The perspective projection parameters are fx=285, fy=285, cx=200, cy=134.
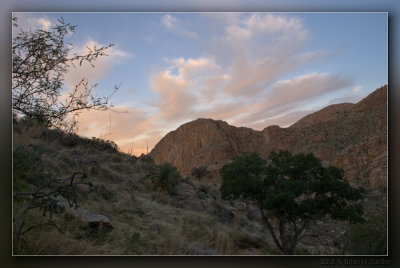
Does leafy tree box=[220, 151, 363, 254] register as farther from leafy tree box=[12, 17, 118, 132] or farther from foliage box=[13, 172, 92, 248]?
leafy tree box=[12, 17, 118, 132]

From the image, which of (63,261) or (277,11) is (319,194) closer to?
(277,11)

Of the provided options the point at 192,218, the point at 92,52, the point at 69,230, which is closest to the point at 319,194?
the point at 192,218

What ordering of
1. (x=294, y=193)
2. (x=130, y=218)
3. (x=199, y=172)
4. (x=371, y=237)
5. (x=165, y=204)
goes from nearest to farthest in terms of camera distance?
(x=294, y=193)
(x=371, y=237)
(x=130, y=218)
(x=165, y=204)
(x=199, y=172)

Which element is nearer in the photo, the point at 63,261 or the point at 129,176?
the point at 63,261

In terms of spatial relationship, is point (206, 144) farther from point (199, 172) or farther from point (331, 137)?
point (331, 137)

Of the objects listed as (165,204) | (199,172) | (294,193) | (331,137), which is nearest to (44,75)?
(165,204)

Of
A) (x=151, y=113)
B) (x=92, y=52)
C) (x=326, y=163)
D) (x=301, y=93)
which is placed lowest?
(x=326, y=163)

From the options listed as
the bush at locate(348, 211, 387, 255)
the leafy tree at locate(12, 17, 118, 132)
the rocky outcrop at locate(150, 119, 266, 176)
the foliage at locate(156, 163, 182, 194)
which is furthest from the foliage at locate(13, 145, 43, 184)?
the bush at locate(348, 211, 387, 255)
